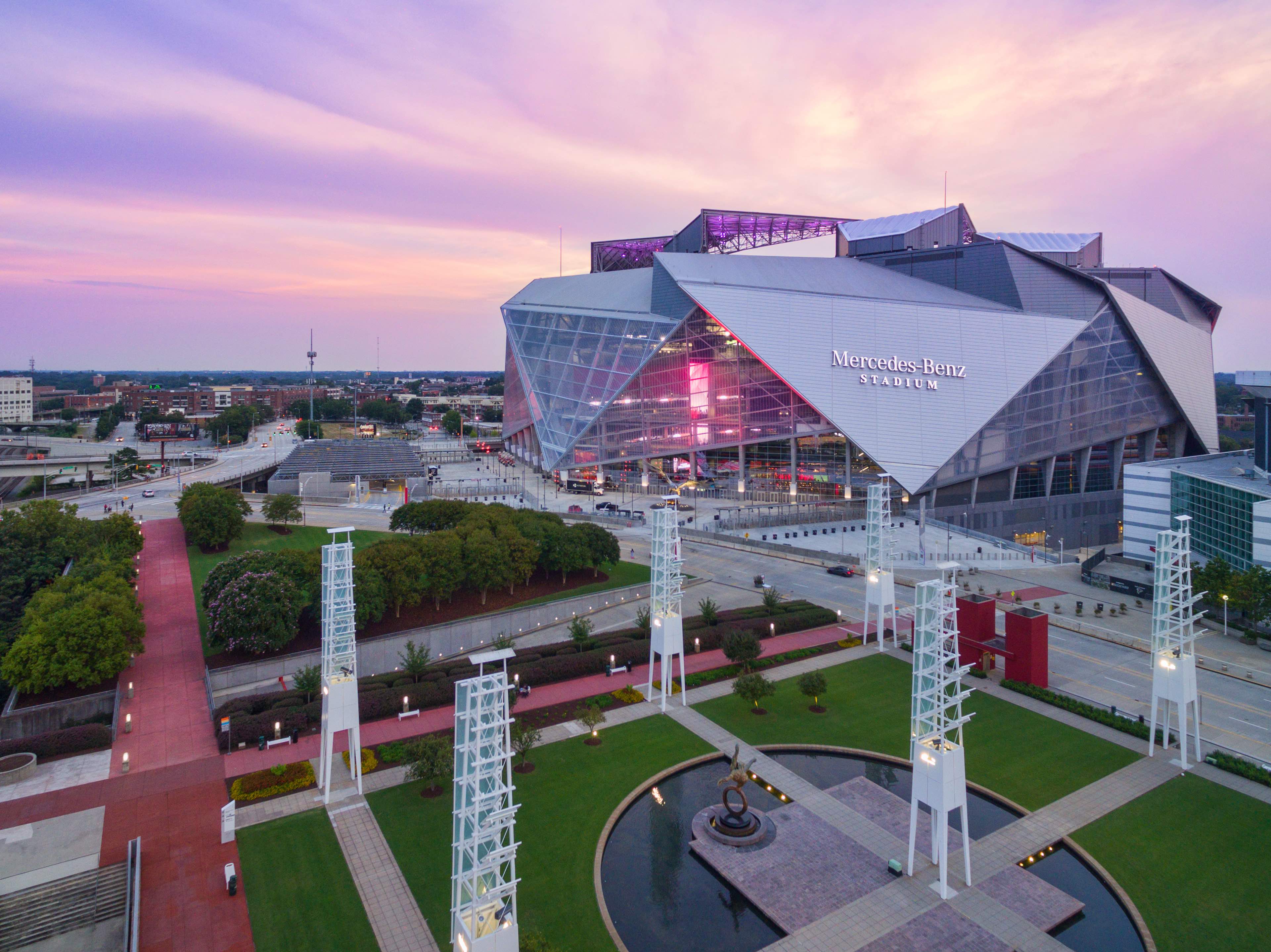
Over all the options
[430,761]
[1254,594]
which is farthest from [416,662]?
[1254,594]

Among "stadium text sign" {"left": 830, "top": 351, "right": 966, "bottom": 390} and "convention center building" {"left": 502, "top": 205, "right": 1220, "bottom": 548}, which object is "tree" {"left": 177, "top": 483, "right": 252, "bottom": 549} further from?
"stadium text sign" {"left": 830, "top": 351, "right": 966, "bottom": 390}

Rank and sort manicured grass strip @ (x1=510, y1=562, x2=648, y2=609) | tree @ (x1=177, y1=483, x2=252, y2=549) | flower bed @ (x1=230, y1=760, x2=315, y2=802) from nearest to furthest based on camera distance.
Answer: flower bed @ (x1=230, y1=760, x2=315, y2=802) → manicured grass strip @ (x1=510, y1=562, x2=648, y2=609) → tree @ (x1=177, y1=483, x2=252, y2=549)

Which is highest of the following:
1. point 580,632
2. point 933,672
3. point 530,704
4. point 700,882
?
point 933,672

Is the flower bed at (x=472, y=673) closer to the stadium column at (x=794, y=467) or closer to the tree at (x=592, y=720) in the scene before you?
the tree at (x=592, y=720)

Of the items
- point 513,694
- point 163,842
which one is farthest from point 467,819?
point 513,694

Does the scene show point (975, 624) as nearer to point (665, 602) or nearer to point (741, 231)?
point (665, 602)

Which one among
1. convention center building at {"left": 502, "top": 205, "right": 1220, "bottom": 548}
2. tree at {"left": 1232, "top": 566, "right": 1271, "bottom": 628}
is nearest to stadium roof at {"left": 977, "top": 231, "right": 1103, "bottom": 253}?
convention center building at {"left": 502, "top": 205, "right": 1220, "bottom": 548}

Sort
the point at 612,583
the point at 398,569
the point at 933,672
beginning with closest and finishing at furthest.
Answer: the point at 933,672
the point at 398,569
the point at 612,583
